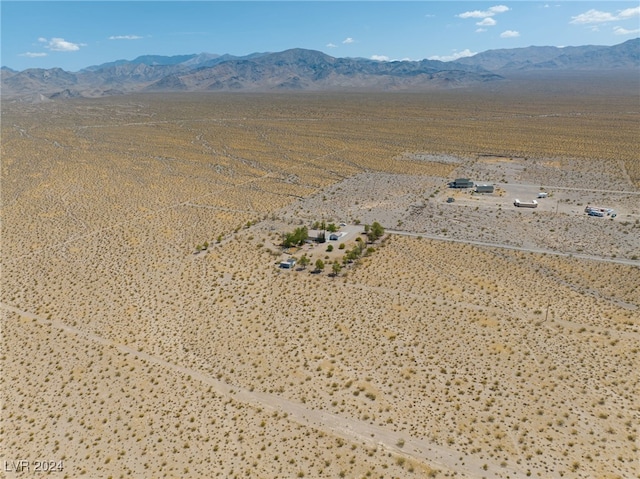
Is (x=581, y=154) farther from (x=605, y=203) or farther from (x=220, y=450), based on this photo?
(x=220, y=450)

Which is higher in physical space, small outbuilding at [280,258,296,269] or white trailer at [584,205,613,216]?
white trailer at [584,205,613,216]

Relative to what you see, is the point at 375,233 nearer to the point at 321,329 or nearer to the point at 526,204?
the point at 321,329

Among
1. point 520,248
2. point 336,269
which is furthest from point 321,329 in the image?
point 520,248

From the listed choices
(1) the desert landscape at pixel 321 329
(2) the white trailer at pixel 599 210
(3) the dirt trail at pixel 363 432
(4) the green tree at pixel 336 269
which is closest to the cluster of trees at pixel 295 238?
(1) the desert landscape at pixel 321 329

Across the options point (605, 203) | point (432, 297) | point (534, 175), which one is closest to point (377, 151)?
point (534, 175)

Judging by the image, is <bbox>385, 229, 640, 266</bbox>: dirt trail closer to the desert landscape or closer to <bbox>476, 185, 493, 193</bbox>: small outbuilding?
the desert landscape

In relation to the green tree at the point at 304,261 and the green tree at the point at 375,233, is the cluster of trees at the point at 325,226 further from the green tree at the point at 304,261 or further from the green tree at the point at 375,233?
the green tree at the point at 304,261

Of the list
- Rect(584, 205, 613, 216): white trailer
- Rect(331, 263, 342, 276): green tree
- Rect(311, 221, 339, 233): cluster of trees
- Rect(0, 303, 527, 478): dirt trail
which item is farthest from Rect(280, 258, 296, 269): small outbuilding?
Rect(584, 205, 613, 216): white trailer
